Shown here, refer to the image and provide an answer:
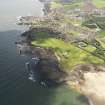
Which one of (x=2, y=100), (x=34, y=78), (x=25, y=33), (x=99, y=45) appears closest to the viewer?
(x=2, y=100)

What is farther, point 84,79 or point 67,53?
point 67,53

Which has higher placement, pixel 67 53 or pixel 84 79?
pixel 67 53

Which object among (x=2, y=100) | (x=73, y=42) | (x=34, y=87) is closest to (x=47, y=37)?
(x=73, y=42)

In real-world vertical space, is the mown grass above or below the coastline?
above

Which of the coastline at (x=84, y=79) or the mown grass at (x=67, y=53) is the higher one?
the mown grass at (x=67, y=53)

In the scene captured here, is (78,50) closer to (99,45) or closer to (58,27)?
(99,45)

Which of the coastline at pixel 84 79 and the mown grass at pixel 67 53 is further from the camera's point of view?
the mown grass at pixel 67 53

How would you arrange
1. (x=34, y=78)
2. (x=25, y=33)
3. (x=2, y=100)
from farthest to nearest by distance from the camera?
(x=25, y=33)
(x=34, y=78)
(x=2, y=100)

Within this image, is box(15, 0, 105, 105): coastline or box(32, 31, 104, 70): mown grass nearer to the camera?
box(15, 0, 105, 105): coastline
